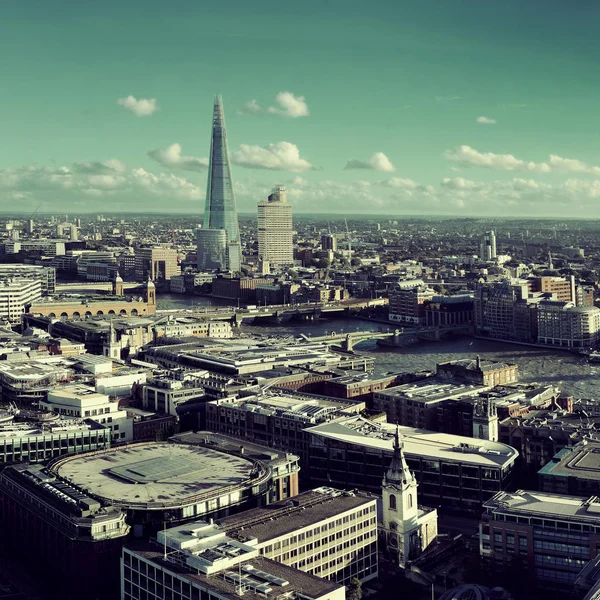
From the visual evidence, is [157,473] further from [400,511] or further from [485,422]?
[485,422]

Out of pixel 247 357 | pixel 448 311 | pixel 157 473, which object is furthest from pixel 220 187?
pixel 157 473

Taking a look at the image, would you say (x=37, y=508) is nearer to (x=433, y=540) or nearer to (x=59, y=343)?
(x=433, y=540)

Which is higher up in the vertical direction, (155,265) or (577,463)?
(155,265)

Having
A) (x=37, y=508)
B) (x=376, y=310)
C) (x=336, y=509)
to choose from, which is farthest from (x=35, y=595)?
(x=376, y=310)

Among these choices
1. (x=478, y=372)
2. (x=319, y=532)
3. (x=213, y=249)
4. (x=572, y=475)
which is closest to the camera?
(x=319, y=532)

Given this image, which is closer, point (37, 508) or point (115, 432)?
point (37, 508)

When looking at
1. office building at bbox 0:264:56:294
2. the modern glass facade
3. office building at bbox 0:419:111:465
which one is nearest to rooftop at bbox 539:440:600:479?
office building at bbox 0:419:111:465
